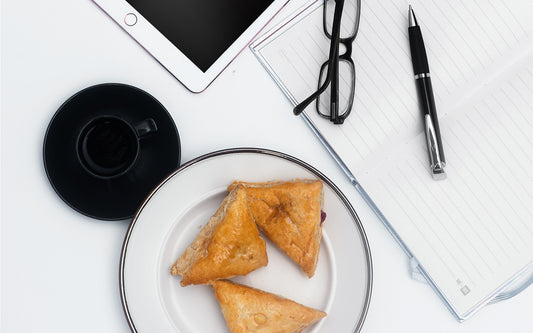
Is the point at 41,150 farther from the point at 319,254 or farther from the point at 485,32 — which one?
the point at 485,32

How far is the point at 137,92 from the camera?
670 millimetres

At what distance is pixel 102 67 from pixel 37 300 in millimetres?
376

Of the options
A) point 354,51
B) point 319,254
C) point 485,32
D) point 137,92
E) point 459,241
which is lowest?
point 459,241

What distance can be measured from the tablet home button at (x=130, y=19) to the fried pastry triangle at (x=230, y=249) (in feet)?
1.00

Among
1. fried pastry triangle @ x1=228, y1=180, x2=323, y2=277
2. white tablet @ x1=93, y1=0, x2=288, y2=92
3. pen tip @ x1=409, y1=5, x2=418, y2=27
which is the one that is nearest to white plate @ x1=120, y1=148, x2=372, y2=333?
fried pastry triangle @ x1=228, y1=180, x2=323, y2=277

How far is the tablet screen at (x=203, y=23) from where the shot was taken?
698 mm

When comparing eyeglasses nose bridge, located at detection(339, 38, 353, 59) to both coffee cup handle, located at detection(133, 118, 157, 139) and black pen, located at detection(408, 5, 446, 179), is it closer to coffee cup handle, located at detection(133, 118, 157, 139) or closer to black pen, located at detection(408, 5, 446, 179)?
black pen, located at detection(408, 5, 446, 179)

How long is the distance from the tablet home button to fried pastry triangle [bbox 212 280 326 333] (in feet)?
1.37

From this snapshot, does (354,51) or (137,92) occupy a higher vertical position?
(137,92)

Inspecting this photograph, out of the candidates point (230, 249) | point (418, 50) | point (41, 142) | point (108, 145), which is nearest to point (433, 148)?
point (418, 50)

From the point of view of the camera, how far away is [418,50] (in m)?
0.71

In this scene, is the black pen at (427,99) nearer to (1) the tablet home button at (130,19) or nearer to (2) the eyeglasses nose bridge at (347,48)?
(2) the eyeglasses nose bridge at (347,48)

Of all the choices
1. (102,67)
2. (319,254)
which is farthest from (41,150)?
(319,254)

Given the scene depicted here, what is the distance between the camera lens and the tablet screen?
2.29ft
